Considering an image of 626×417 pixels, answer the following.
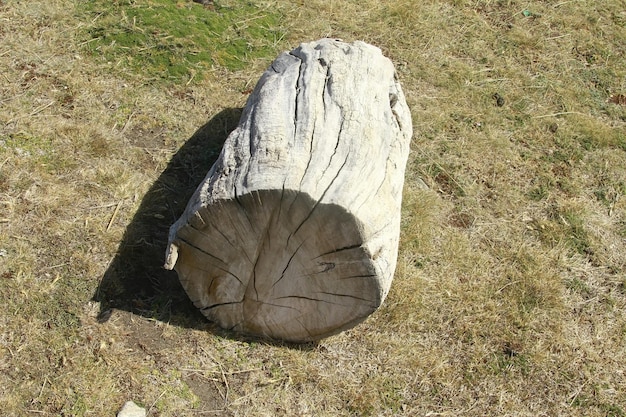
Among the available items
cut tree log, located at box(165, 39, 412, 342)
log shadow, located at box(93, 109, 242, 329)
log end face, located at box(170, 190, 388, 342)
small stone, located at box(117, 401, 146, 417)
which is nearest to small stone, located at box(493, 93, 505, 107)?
cut tree log, located at box(165, 39, 412, 342)

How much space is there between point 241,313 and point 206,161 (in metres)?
1.51

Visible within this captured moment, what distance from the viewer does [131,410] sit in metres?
3.38

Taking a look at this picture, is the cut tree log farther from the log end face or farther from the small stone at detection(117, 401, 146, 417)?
the small stone at detection(117, 401, 146, 417)

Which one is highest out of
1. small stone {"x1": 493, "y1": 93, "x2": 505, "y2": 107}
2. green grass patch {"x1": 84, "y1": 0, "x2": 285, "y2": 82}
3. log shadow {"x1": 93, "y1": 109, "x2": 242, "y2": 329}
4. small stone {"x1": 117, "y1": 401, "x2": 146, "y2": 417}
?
green grass patch {"x1": 84, "y1": 0, "x2": 285, "y2": 82}

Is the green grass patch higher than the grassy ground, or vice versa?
the green grass patch

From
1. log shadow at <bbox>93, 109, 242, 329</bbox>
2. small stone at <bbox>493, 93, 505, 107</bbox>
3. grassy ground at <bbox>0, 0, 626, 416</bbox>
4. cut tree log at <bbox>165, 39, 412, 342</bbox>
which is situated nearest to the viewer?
cut tree log at <bbox>165, 39, 412, 342</bbox>

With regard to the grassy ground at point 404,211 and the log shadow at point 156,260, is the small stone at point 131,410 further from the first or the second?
the log shadow at point 156,260

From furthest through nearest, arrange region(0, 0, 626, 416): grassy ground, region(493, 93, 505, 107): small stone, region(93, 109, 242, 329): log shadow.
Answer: region(493, 93, 505, 107): small stone
region(93, 109, 242, 329): log shadow
region(0, 0, 626, 416): grassy ground

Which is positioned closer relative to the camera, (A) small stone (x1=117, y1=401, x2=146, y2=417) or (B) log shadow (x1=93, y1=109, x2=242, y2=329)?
(A) small stone (x1=117, y1=401, x2=146, y2=417)

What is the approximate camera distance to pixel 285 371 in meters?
3.69

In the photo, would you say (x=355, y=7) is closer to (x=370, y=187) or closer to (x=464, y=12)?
(x=464, y=12)

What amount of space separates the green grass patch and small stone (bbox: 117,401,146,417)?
2.90 meters

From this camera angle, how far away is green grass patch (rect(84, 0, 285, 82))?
18.3 feet

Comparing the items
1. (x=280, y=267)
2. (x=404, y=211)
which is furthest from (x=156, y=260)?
(x=404, y=211)
